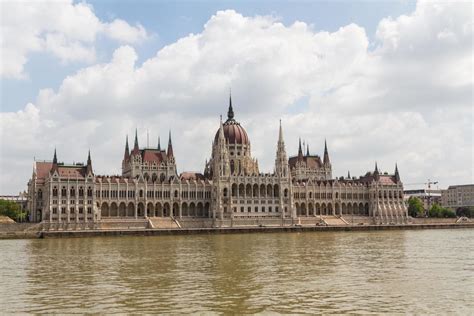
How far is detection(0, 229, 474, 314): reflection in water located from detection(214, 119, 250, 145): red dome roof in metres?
86.3

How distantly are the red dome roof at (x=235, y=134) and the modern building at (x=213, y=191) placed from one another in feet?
0.75

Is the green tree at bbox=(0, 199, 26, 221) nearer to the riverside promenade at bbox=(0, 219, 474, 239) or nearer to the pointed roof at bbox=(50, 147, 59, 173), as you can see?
the pointed roof at bbox=(50, 147, 59, 173)

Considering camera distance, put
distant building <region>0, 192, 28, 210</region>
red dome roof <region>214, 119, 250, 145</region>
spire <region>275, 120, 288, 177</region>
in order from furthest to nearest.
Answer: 1. distant building <region>0, 192, 28, 210</region>
2. red dome roof <region>214, 119, 250, 145</region>
3. spire <region>275, 120, 288, 177</region>

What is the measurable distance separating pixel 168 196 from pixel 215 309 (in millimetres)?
96238

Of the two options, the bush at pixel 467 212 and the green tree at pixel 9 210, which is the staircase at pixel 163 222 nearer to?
the green tree at pixel 9 210

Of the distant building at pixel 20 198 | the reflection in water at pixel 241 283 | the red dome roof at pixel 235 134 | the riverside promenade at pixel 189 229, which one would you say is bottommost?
the reflection in water at pixel 241 283

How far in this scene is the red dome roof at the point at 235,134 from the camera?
138 metres

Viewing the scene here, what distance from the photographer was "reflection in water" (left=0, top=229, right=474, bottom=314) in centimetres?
2666

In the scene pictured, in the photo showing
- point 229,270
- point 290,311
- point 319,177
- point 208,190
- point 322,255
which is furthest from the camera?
point 319,177

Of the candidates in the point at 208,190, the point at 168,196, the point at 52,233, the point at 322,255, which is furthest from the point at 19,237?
the point at 322,255

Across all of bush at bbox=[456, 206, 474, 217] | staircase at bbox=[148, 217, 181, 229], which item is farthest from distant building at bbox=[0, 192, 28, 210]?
bush at bbox=[456, 206, 474, 217]

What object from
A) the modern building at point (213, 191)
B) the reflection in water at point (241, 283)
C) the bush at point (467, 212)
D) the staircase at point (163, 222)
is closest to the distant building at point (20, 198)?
the modern building at point (213, 191)

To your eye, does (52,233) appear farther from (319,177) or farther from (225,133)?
(319,177)

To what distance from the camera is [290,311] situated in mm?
25375
